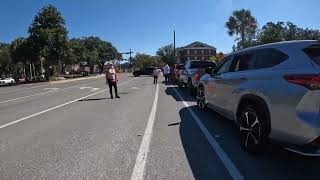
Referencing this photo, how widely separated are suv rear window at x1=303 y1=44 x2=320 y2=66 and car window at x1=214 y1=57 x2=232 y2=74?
3104mm

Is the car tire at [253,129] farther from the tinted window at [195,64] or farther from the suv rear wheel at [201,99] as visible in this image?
the tinted window at [195,64]

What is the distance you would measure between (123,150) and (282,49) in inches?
125

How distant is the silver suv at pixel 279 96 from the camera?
18.5ft

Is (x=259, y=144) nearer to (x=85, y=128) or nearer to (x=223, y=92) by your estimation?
(x=223, y=92)

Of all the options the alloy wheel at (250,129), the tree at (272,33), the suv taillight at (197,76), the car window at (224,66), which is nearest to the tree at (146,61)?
the tree at (272,33)

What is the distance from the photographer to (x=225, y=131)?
933 cm

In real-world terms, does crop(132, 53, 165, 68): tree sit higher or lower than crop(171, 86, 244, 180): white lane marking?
lower

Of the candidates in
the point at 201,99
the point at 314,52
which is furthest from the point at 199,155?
the point at 201,99

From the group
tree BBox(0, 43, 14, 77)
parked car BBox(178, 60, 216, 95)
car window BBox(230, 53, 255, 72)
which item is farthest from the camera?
tree BBox(0, 43, 14, 77)

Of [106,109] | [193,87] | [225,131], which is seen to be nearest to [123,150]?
[225,131]

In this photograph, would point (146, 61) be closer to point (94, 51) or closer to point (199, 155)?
point (94, 51)

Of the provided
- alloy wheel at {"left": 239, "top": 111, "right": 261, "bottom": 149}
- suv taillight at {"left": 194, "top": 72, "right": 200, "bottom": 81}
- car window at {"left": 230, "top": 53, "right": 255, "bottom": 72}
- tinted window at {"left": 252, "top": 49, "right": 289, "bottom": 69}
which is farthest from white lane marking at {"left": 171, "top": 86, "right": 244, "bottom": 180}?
suv taillight at {"left": 194, "top": 72, "right": 200, "bottom": 81}

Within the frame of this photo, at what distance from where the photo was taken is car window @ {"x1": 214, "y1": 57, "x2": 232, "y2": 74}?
9.41 metres

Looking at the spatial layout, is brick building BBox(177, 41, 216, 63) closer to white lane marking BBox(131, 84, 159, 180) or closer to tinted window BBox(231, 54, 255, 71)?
white lane marking BBox(131, 84, 159, 180)
